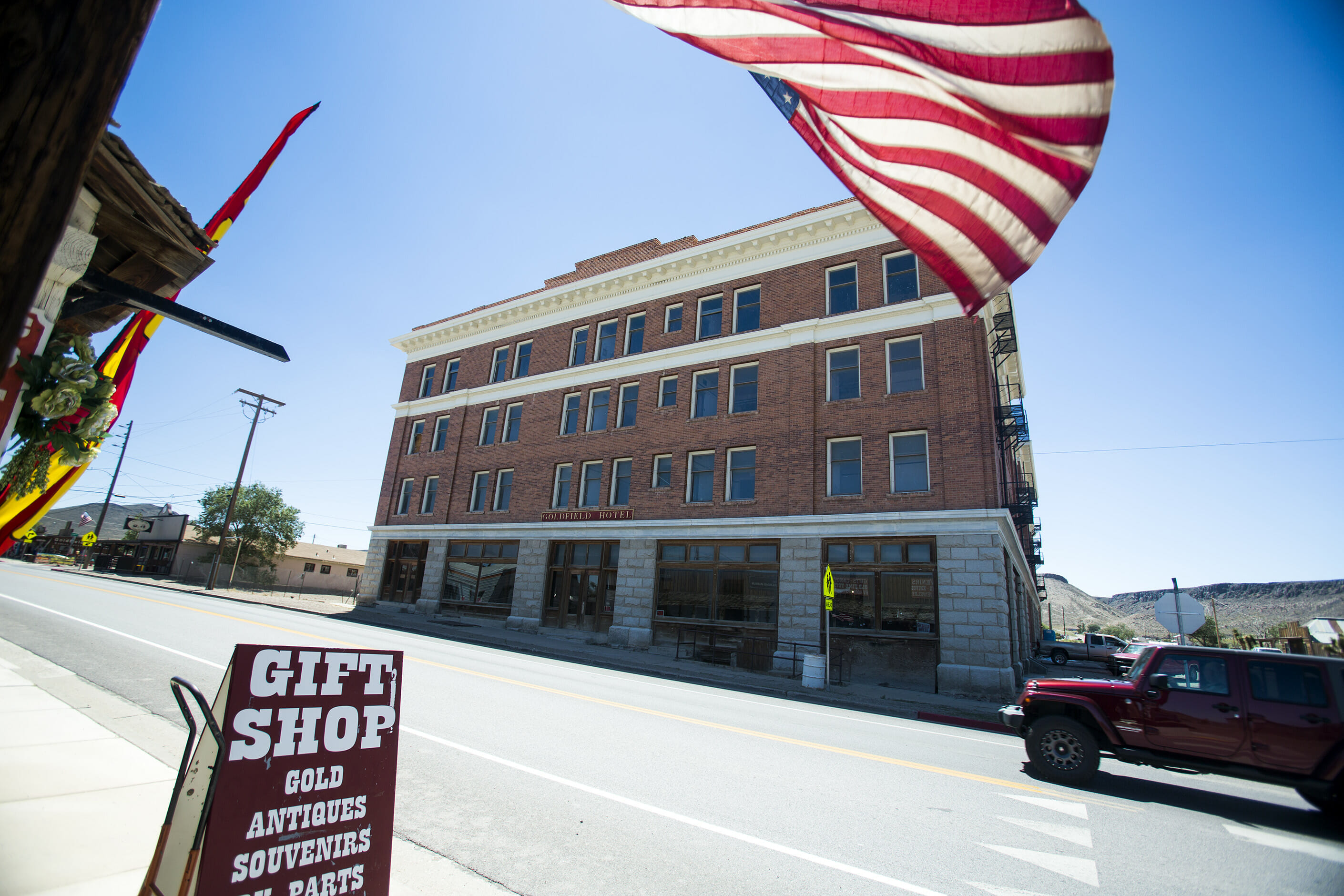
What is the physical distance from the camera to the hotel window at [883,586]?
18.4m

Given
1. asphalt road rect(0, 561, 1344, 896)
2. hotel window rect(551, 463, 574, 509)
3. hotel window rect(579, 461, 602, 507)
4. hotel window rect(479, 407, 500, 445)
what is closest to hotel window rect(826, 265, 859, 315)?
hotel window rect(579, 461, 602, 507)

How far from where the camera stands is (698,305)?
2609cm

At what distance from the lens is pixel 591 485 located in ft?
88.1

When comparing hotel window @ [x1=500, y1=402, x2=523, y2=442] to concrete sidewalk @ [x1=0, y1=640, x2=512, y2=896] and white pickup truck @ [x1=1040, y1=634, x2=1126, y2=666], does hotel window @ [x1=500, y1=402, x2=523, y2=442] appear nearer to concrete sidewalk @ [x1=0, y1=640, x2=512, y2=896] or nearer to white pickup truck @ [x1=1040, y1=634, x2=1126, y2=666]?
concrete sidewalk @ [x1=0, y1=640, x2=512, y2=896]

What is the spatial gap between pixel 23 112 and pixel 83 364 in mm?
4384

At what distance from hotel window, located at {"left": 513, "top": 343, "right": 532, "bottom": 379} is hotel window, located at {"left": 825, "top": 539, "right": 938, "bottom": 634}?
18.0 meters

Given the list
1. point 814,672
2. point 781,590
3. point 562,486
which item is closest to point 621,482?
point 562,486

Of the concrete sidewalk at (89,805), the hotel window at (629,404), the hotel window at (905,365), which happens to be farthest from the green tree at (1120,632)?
the concrete sidewalk at (89,805)

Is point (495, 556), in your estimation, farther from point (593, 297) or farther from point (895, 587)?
A: point (895, 587)

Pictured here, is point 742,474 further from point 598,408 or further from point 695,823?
point 695,823

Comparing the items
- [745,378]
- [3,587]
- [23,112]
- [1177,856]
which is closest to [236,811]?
[23,112]

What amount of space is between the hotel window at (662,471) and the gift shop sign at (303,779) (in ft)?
69.1

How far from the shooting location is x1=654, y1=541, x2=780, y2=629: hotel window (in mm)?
20891

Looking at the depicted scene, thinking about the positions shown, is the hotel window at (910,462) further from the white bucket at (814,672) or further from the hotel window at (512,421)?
the hotel window at (512,421)
